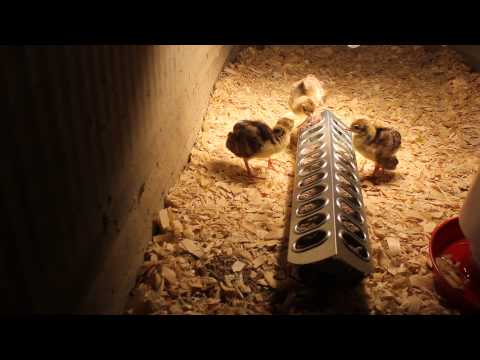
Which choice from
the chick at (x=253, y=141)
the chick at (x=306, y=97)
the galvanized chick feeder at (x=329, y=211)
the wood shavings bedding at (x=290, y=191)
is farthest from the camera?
the chick at (x=306, y=97)

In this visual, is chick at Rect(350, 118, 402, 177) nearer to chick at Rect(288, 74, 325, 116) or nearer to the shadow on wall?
chick at Rect(288, 74, 325, 116)

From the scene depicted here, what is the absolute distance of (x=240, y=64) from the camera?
476 cm

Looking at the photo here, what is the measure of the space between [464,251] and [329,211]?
0.87 meters

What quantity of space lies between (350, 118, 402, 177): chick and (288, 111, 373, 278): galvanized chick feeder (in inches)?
10.8

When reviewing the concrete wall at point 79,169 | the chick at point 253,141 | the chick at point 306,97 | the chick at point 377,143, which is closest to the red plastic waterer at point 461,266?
the chick at point 377,143

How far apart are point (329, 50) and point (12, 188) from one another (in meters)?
4.48

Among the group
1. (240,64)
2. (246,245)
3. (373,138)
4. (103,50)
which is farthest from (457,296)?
(240,64)

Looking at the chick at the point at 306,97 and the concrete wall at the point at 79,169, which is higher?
the chick at the point at 306,97

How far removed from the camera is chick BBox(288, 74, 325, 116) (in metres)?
3.69

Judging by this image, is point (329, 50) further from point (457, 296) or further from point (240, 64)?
point (457, 296)

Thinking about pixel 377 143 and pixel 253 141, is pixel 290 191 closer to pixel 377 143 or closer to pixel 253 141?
pixel 253 141

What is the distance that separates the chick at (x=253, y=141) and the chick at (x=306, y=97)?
688mm

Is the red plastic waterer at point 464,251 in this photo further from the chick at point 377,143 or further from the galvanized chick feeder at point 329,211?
the chick at point 377,143

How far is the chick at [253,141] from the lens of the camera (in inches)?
116
